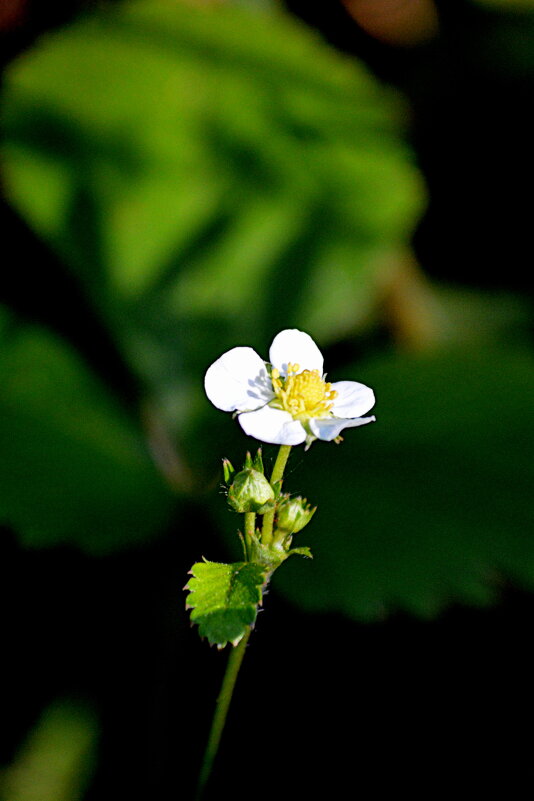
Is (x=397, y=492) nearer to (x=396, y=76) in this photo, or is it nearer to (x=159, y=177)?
(x=159, y=177)

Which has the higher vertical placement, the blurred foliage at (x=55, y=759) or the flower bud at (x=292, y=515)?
the flower bud at (x=292, y=515)

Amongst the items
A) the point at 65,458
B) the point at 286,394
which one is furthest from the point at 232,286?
the point at 286,394

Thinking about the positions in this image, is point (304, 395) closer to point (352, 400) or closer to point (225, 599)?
point (352, 400)

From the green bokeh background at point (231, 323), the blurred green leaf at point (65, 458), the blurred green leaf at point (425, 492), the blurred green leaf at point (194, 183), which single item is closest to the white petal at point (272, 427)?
the blurred green leaf at point (425, 492)

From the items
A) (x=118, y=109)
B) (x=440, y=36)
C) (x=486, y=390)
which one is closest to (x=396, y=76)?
(x=440, y=36)

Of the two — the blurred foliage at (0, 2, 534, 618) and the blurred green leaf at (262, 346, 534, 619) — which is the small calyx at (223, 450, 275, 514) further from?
the blurred foliage at (0, 2, 534, 618)

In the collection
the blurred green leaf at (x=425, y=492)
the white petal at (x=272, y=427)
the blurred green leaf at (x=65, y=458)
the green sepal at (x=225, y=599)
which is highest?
the white petal at (x=272, y=427)

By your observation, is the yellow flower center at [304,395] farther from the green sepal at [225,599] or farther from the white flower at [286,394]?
the green sepal at [225,599]
